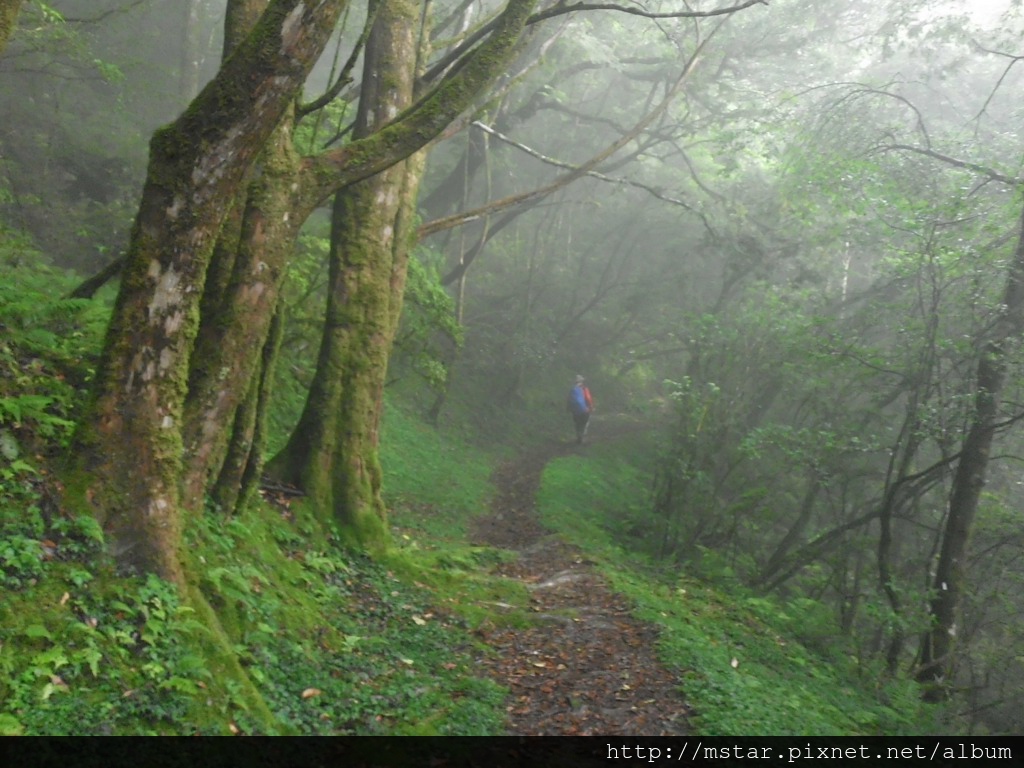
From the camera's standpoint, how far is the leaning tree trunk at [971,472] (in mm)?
10727

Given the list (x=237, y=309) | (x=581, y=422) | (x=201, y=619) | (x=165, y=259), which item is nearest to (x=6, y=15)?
(x=165, y=259)

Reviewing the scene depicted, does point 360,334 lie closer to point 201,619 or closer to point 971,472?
point 201,619

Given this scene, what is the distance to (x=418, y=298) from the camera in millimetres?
13602

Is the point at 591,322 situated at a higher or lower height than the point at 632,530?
higher

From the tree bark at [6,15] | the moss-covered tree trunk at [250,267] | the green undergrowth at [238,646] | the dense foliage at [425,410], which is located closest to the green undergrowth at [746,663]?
the dense foliage at [425,410]

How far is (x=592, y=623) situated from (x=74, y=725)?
17.8 ft

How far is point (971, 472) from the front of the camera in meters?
11.0

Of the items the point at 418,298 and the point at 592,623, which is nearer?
the point at 592,623

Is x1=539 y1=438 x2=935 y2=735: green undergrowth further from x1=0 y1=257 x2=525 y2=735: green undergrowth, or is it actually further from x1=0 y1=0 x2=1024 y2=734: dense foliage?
x1=0 y1=257 x2=525 y2=735: green undergrowth

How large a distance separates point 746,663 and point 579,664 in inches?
76.1

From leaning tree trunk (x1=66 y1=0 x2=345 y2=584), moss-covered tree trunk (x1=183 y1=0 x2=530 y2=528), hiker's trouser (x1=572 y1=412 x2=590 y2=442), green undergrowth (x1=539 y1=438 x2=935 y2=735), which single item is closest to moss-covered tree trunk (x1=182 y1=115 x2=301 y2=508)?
moss-covered tree trunk (x1=183 y1=0 x2=530 y2=528)

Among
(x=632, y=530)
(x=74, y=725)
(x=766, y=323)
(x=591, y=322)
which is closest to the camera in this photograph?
(x=74, y=725)
